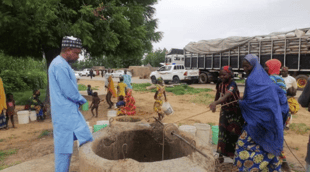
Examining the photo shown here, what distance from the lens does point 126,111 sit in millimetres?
5797

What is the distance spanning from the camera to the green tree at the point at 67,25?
5117 millimetres

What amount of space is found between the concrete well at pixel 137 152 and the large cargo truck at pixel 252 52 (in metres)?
11.3

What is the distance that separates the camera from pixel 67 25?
Answer: 554 cm

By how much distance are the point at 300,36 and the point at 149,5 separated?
810 cm

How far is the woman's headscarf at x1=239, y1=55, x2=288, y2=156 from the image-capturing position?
7.41 ft

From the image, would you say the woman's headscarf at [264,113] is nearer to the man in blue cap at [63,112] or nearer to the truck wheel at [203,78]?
the man in blue cap at [63,112]

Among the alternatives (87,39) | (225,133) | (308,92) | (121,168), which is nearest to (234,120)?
(225,133)

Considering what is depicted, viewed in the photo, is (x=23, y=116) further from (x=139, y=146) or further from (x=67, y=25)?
(x=139, y=146)

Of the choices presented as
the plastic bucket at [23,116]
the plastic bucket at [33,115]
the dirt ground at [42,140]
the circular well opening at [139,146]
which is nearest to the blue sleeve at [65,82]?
the circular well opening at [139,146]

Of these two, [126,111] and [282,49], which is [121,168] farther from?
[282,49]

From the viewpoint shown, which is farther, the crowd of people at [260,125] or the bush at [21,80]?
the bush at [21,80]

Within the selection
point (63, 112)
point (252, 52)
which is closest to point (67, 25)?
point (63, 112)

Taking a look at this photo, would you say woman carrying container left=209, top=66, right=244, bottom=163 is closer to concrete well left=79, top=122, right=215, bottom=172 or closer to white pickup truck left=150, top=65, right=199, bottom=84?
concrete well left=79, top=122, right=215, bottom=172

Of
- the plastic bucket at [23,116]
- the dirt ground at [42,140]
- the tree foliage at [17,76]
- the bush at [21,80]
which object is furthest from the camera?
the tree foliage at [17,76]
